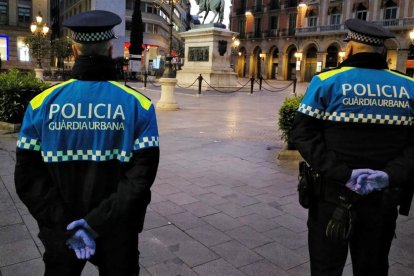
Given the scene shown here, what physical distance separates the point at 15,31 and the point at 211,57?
108 feet

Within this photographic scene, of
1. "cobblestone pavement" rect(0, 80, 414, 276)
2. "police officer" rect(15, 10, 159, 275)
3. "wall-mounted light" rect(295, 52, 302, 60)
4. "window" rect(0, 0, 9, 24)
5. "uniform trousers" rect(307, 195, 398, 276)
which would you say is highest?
"window" rect(0, 0, 9, 24)

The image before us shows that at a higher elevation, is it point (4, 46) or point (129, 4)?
point (129, 4)

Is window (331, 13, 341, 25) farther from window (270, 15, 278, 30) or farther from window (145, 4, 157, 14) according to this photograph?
window (145, 4, 157, 14)

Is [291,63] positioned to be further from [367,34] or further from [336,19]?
[367,34]

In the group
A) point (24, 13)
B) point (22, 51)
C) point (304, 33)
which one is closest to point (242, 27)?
point (304, 33)

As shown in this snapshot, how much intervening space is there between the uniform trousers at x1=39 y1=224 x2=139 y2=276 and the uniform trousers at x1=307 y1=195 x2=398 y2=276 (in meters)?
1.16

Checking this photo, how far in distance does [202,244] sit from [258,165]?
3.41 meters

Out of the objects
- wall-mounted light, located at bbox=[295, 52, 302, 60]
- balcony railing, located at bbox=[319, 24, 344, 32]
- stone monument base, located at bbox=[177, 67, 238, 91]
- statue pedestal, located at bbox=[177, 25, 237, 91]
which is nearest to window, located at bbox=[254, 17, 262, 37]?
wall-mounted light, located at bbox=[295, 52, 302, 60]

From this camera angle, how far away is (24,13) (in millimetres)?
49125

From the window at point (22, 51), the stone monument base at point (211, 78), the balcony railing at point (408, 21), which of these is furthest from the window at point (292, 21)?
the window at point (22, 51)

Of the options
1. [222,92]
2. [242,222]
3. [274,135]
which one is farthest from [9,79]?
[222,92]

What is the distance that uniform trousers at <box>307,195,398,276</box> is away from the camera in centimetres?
249

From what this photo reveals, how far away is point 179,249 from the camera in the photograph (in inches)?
153

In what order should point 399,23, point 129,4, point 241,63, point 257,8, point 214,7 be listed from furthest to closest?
1. point 241,63
2. point 129,4
3. point 257,8
4. point 399,23
5. point 214,7
